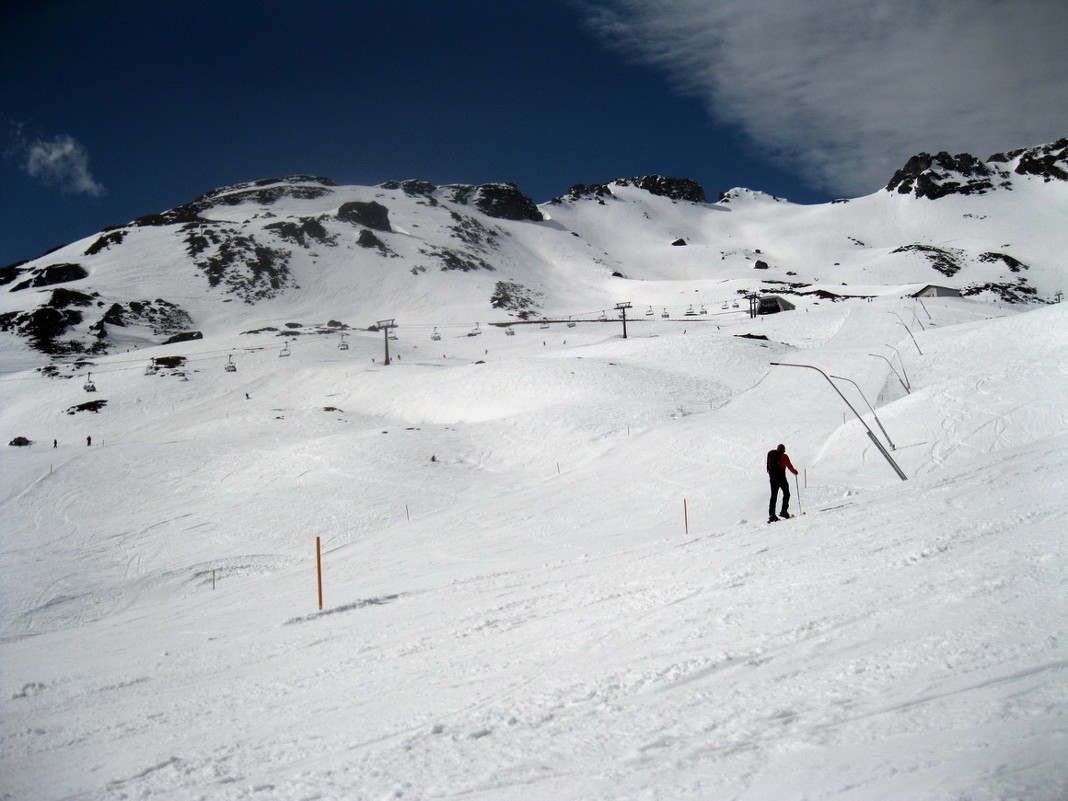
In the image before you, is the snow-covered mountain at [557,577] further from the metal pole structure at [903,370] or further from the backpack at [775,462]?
the backpack at [775,462]

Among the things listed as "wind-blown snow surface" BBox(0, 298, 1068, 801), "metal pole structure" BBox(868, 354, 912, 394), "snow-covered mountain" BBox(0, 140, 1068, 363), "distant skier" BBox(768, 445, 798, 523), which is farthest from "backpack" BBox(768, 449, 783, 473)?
"snow-covered mountain" BBox(0, 140, 1068, 363)

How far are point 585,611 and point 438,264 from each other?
454 feet

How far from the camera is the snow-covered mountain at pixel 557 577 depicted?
5.04 metres

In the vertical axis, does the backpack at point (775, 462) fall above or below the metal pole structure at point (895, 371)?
below

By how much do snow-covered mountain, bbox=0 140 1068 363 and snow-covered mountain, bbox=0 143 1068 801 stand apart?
48263 millimetres

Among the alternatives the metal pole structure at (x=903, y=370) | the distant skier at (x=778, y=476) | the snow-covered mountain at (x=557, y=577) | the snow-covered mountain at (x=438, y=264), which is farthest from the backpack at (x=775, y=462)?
the snow-covered mountain at (x=438, y=264)

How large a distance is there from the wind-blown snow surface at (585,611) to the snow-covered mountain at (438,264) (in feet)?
240

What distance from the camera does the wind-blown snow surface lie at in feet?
16.1

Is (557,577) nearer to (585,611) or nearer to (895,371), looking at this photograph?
(585,611)

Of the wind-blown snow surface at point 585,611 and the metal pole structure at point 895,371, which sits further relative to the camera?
the metal pole structure at point 895,371

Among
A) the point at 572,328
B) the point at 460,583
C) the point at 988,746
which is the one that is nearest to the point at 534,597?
the point at 460,583

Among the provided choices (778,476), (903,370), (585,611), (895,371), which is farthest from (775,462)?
(903,370)

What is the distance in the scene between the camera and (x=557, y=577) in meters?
12.1

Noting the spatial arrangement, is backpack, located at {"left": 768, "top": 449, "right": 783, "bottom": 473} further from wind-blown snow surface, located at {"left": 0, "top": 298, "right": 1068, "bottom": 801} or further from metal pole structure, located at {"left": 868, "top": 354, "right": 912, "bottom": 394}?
metal pole structure, located at {"left": 868, "top": 354, "right": 912, "bottom": 394}
